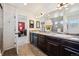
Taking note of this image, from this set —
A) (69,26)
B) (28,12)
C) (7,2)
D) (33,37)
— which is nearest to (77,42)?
(69,26)

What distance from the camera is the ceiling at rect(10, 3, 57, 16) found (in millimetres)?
1704

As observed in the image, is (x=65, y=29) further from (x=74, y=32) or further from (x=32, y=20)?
(x=32, y=20)

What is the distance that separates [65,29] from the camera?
1.71 m

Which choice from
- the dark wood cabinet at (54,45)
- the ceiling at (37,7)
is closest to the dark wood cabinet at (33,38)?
the dark wood cabinet at (54,45)

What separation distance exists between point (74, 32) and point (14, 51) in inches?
46.9

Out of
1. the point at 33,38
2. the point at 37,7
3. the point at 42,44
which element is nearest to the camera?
the point at 37,7

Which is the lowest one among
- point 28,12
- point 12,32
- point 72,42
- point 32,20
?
point 72,42

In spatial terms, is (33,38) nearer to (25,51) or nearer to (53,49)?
(25,51)

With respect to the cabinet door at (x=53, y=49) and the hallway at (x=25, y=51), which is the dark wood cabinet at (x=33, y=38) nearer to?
the hallway at (x=25, y=51)

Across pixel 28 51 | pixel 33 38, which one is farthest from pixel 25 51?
pixel 33 38

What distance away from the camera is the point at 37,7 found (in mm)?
1742

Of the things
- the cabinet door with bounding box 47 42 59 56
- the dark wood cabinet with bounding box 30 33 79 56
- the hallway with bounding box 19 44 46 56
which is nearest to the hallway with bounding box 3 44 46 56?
the hallway with bounding box 19 44 46 56

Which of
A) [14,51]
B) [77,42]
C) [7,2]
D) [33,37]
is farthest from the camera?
[33,37]

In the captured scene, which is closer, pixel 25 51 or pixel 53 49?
pixel 25 51
